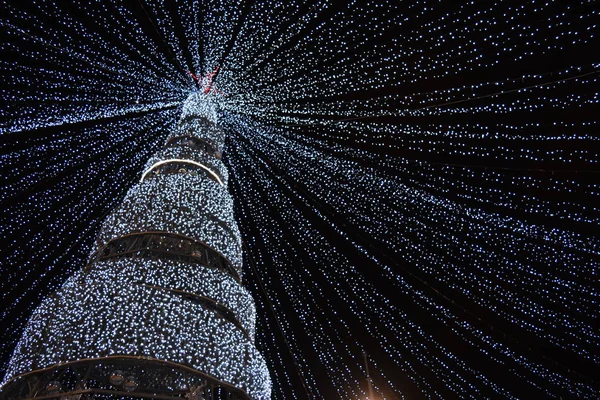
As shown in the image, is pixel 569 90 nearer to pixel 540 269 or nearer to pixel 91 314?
pixel 540 269

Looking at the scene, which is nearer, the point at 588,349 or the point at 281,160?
the point at 588,349

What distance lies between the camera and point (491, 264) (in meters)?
9.82

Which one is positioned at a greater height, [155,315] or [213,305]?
[213,305]

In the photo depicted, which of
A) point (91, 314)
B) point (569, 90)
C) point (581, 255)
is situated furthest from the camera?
point (581, 255)

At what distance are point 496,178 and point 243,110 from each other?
7572 millimetres

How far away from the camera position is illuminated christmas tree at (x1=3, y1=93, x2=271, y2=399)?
20.2 ft

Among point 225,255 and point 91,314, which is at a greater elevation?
point 225,255

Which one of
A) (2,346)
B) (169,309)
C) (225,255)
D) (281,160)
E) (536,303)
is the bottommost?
(536,303)

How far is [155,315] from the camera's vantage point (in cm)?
659

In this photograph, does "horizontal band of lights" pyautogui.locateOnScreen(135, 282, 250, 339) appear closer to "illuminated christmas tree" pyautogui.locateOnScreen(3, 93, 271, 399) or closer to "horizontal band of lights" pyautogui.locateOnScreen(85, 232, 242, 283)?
"illuminated christmas tree" pyautogui.locateOnScreen(3, 93, 271, 399)

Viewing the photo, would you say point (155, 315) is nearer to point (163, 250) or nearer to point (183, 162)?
point (163, 250)

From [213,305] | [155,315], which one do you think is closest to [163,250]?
[213,305]

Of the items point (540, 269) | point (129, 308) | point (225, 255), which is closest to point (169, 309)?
point (129, 308)

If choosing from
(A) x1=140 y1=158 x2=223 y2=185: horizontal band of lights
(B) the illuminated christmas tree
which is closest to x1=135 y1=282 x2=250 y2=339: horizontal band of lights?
(B) the illuminated christmas tree
